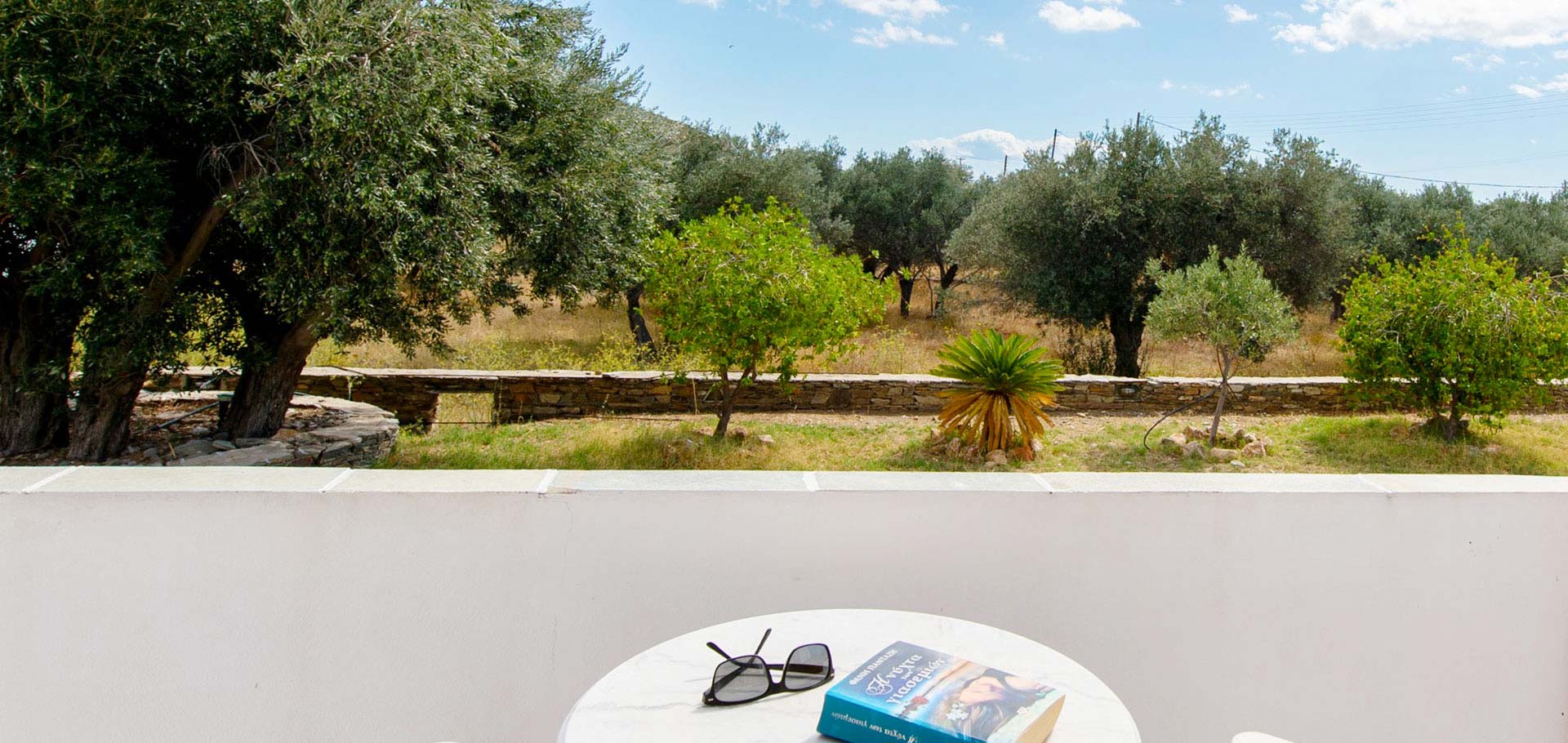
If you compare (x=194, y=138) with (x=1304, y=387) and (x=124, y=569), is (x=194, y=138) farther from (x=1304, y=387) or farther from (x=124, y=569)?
(x=1304, y=387)

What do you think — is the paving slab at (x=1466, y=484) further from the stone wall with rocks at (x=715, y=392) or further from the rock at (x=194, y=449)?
the rock at (x=194, y=449)

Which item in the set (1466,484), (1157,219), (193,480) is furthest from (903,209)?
(193,480)

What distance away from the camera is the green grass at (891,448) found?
25.3 feet

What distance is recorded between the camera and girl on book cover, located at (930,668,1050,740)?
1.32 meters

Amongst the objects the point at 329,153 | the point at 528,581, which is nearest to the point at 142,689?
the point at 528,581

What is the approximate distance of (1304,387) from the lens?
10516 millimetres

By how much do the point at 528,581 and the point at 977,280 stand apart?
564 inches

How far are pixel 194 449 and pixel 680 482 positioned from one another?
623 centimetres

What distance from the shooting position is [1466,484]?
2320mm

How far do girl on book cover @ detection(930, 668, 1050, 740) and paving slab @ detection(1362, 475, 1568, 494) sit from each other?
133 cm

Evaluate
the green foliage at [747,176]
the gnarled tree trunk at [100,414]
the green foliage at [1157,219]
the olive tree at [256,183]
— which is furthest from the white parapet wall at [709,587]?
the green foliage at [747,176]

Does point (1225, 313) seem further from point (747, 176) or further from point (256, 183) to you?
point (747, 176)

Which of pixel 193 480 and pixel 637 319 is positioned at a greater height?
pixel 637 319

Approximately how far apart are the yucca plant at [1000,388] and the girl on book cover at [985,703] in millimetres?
6612
